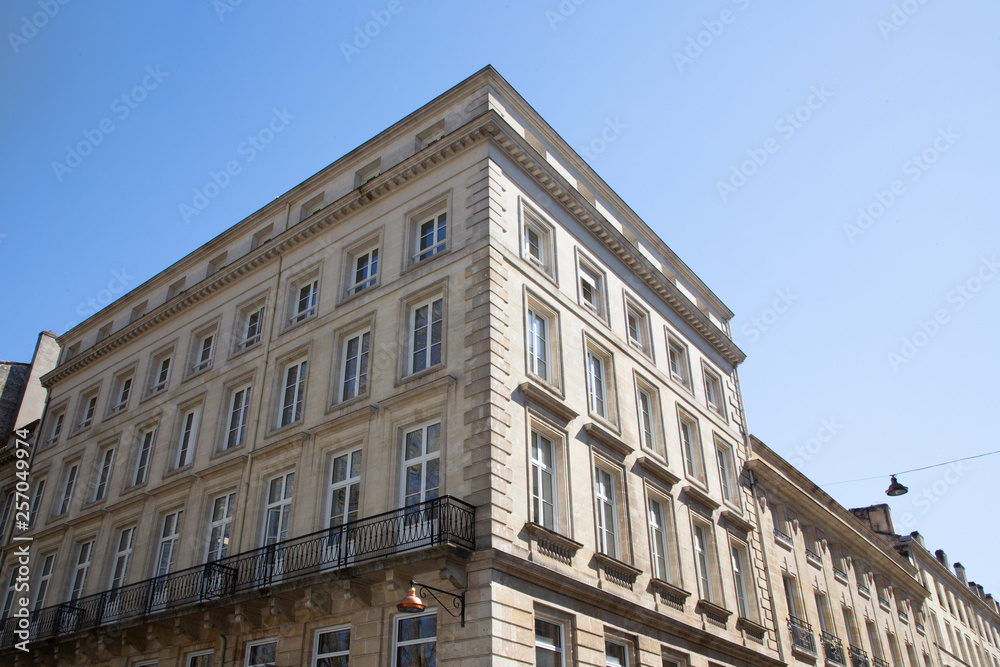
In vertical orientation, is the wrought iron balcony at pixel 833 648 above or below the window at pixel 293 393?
below

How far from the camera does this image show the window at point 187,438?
21.9 meters

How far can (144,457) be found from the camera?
23.6 metres

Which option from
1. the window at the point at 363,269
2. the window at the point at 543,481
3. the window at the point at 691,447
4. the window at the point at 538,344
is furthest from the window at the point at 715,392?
the window at the point at 363,269

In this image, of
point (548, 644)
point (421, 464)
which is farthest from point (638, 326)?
point (548, 644)

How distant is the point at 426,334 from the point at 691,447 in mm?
10311

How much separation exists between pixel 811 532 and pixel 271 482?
21.6 meters

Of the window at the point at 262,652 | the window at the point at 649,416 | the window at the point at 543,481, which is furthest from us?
the window at the point at 649,416

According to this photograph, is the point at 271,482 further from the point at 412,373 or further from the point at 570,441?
the point at 570,441

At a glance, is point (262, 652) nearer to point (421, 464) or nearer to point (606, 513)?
point (421, 464)

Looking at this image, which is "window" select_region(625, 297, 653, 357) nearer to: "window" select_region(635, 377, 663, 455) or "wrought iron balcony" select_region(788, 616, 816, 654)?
"window" select_region(635, 377, 663, 455)

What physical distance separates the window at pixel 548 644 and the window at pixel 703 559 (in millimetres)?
6579

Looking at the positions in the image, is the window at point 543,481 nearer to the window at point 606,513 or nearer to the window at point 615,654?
the window at point 606,513

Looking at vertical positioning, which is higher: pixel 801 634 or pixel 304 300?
pixel 304 300

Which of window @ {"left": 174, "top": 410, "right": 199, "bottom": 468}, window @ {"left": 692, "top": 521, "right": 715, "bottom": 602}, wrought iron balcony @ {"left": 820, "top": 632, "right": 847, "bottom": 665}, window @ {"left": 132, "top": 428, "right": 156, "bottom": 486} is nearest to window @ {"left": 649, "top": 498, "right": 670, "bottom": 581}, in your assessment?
window @ {"left": 692, "top": 521, "right": 715, "bottom": 602}
